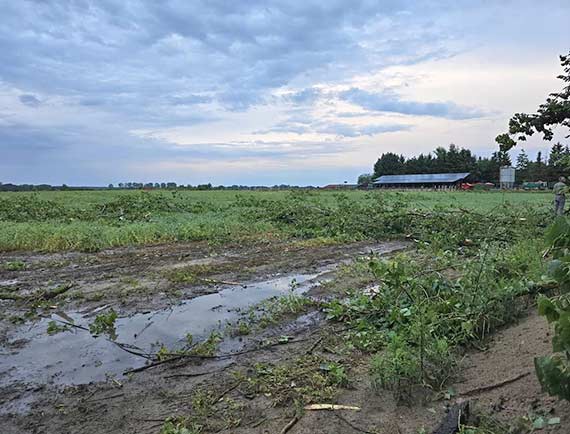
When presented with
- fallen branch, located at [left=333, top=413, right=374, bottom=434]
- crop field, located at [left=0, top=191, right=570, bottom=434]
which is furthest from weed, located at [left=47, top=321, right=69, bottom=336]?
fallen branch, located at [left=333, top=413, right=374, bottom=434]

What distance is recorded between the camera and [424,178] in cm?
7762

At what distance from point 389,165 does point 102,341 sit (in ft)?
299

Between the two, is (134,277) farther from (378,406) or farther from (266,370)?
(378,406)

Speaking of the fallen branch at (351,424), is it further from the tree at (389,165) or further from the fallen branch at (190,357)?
the tree at (389,165)

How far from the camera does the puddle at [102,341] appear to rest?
3998 millimetres

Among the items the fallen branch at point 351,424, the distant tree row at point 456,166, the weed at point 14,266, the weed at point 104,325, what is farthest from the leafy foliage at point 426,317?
the distant tree row at point 456,166

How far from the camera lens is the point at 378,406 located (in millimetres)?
3186

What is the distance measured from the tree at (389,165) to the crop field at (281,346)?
8518cm

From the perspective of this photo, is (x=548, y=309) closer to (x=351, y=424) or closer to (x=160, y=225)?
(x=351, y=424)

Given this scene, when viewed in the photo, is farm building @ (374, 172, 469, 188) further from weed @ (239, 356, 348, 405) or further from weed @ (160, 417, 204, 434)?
weed @ (160, 417, 204, 434)

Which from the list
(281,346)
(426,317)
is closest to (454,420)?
(426,317)

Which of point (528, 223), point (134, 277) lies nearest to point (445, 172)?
point (528, 223)

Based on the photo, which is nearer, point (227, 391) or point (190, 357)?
point (227, 391)

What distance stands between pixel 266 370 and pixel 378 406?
42.6 inches
